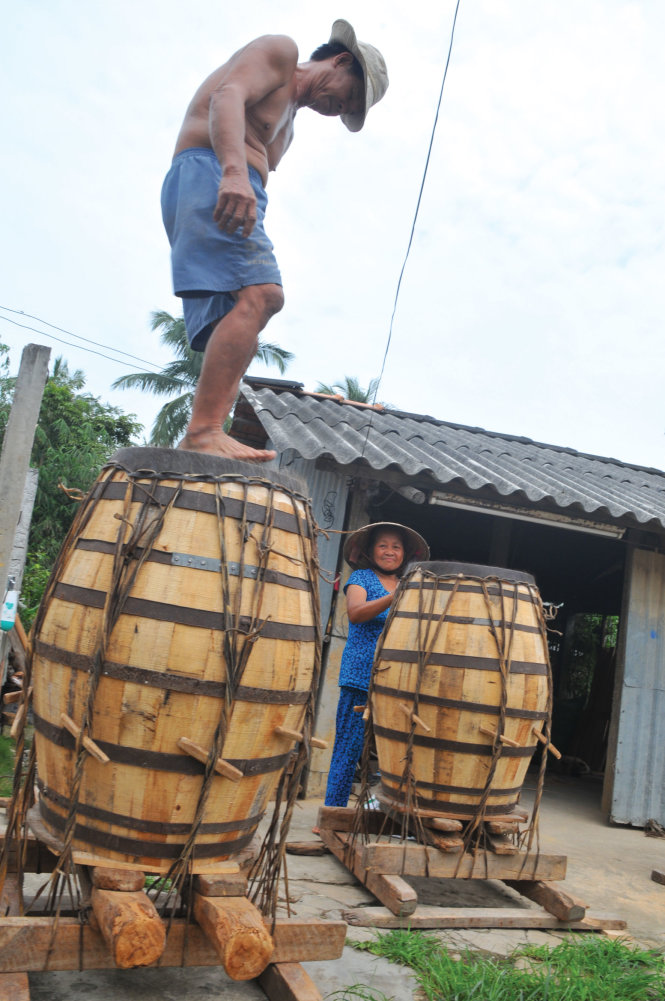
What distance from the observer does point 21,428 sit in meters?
3.50

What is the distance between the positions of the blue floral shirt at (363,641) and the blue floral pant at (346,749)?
6cm

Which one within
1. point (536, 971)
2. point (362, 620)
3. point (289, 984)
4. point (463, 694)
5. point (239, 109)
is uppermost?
point (239, 109)

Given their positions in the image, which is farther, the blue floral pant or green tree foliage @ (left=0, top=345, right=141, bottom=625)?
green tree foliage @ (left=0, top=345, right=141, bottom=625)

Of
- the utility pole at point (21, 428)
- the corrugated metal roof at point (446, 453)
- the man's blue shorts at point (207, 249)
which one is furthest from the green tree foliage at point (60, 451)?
the man's blue shorts at point (207, 249)

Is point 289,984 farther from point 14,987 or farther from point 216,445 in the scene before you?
point 216,445

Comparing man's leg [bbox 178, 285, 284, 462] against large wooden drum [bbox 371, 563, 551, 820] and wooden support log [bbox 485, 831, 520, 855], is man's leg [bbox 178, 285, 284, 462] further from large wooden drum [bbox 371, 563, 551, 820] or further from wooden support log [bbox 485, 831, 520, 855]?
wooden support log [bbox 485, 831, 520, 855]

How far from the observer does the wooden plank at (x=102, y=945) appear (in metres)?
1.68

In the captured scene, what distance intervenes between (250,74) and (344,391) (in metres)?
22.9

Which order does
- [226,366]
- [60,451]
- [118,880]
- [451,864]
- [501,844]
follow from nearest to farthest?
[118,880] → [226,366] → [451,864] → [501,844] → [60,451]

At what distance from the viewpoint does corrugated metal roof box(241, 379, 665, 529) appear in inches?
220

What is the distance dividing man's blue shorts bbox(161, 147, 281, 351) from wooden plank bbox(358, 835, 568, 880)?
2.29 metres

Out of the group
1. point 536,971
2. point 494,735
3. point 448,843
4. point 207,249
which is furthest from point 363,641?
point 207,249

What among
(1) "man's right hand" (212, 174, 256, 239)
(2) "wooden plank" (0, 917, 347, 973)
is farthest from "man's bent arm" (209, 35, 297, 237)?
(2) "wooden plank" (0, 917, 347, 973)

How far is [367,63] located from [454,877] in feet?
10.7
